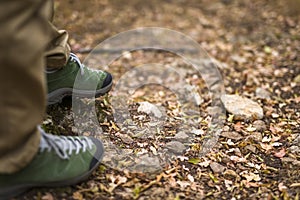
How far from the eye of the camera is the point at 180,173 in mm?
1733

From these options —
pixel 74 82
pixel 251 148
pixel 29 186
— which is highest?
pixel 74 82

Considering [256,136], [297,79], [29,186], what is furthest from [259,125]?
[29,186]

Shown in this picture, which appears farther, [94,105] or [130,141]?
[94,105]

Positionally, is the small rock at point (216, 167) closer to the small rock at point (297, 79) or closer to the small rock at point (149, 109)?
the small rock at point (149, 109)

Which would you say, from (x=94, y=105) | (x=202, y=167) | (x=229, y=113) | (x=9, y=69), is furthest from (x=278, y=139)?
(x=9, y=69)

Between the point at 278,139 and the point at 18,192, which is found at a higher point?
the point at 278,139

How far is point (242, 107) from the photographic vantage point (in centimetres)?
224

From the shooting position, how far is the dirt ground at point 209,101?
1655 mm

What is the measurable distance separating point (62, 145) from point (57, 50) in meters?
0.40

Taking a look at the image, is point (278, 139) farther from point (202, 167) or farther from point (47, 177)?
point (47, 177)

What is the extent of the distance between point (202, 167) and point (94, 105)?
0.57 m

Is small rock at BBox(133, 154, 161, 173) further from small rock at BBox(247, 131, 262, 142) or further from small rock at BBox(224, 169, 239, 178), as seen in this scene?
small rock at BBox(247, 131, 262, 142)

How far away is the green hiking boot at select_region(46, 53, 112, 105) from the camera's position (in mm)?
1785

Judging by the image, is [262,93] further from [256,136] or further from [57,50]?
[57,50]
